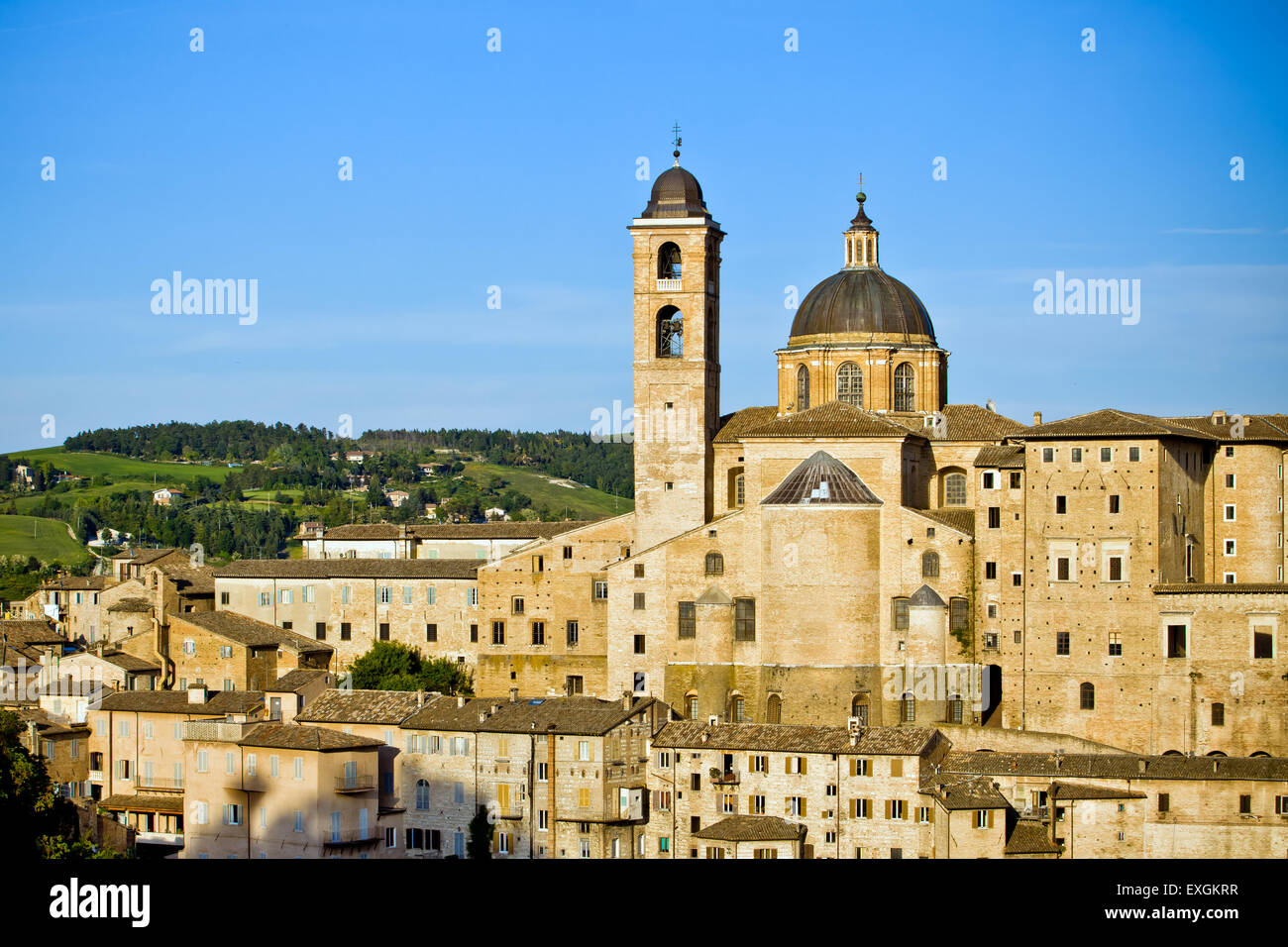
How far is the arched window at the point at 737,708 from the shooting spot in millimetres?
52312

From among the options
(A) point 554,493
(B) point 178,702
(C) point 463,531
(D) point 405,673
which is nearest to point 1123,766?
(D) point 405,673

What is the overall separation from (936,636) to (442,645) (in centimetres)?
1684

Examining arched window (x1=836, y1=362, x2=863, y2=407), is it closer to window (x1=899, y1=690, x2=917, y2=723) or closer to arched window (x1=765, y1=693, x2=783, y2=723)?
arched window (x1=765, y1=693, x2=783, y2=723)

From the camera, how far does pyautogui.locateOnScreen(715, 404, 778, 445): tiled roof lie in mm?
58469

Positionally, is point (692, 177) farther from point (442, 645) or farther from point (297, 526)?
point (297, 526)

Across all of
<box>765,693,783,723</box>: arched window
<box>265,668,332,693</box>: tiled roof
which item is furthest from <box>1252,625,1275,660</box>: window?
<box>265,668,332,693</box>: tiled roof

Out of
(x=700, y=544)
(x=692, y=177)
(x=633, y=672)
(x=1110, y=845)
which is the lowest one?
(x=1110, y=845)

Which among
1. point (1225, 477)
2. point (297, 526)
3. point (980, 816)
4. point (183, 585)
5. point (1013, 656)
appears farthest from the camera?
point (297, 526)

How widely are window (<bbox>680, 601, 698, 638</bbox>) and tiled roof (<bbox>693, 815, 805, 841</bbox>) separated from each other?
8728 mm

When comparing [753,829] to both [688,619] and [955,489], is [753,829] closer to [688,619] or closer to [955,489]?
[688,619]

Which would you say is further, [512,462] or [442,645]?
[512,462]

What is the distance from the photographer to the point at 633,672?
54188mm
